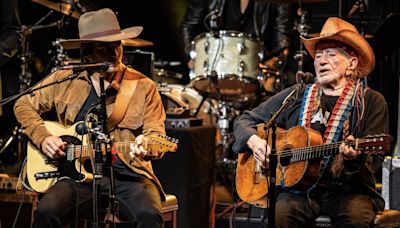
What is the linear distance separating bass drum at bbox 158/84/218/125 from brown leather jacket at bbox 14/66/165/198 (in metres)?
2.88

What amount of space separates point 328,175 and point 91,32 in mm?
2106

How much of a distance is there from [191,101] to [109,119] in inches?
141

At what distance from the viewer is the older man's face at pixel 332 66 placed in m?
6.06

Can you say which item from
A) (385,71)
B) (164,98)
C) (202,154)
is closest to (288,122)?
(202,154)

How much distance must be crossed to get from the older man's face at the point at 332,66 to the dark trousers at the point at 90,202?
1500 millimetres

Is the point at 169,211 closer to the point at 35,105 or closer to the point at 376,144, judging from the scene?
the point at 35,105

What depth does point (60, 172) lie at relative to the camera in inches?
243

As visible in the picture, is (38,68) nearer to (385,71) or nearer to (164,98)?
(164,98)

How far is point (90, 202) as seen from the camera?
608 cm

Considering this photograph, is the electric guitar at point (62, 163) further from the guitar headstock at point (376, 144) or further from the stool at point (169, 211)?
the guitar headstock at point (376, 144)

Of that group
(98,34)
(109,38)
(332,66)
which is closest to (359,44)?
(332,66)

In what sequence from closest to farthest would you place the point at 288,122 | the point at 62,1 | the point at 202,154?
1. the point at 288,122
2. the point at 202,154
3. the point at 62,1

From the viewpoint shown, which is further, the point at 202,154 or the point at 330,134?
the point at 202,154

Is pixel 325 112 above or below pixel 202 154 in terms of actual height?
above
